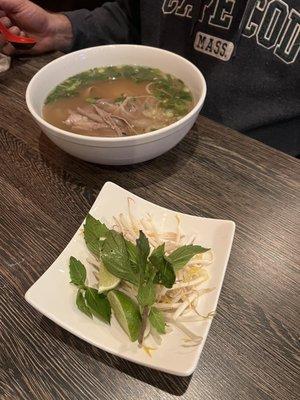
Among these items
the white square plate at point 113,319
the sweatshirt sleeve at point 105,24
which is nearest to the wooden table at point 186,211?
the white square plate at point 113,319

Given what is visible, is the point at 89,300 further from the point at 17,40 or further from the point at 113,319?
the point at 17,40

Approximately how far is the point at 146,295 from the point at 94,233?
0.20m

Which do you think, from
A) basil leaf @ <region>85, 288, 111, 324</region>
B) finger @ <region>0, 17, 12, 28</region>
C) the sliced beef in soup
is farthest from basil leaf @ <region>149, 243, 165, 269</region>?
finger @ <region>0, 17, 12, 28</region>

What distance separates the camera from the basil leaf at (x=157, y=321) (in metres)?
0.69

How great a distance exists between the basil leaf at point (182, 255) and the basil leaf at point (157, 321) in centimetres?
9

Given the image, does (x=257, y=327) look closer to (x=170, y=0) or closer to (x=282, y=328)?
(x=282, y=328)

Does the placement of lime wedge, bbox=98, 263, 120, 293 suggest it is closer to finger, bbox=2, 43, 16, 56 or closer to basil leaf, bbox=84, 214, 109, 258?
basil leaf, bbox=84, 214, 109, 258

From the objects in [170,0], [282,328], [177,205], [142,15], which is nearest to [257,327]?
[282,328]

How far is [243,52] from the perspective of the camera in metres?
1.41

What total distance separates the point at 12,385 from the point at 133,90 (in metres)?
0.87

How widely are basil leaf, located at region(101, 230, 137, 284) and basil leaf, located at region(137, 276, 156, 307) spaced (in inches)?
1.1

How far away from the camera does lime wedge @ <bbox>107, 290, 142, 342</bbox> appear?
69 cm

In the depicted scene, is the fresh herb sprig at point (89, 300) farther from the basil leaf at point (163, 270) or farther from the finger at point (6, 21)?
the finger at point (6, 21)

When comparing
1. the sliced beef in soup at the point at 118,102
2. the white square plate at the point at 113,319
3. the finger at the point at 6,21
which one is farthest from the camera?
the finger at the point at 6,21
